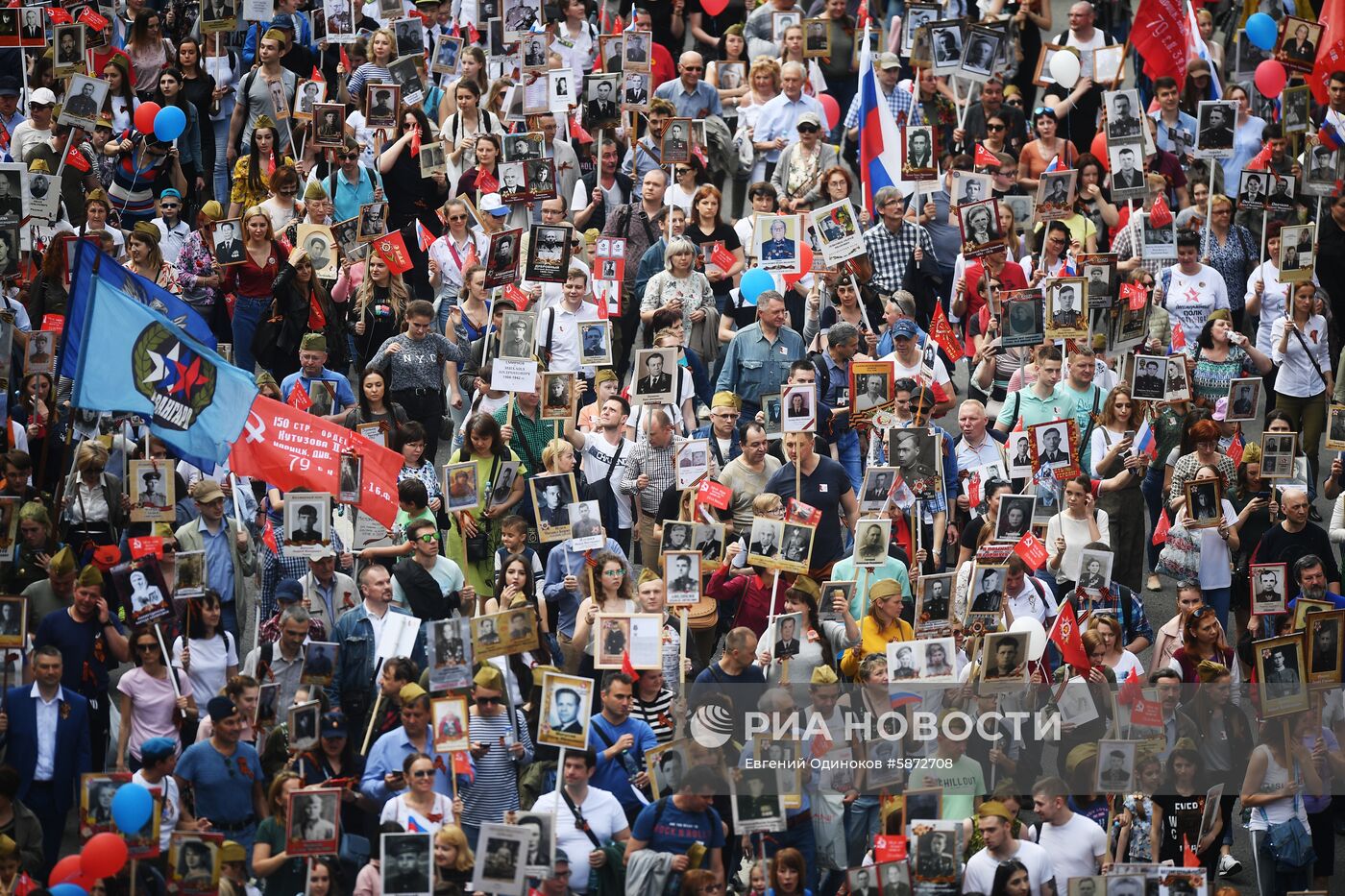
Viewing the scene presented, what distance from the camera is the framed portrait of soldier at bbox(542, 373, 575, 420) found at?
18516 mm

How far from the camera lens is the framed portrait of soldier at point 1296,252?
A: 817 inches

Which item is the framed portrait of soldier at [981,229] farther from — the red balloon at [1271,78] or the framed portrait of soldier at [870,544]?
the red balloon at [1271,78]

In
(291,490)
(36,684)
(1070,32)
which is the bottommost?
(36,684)

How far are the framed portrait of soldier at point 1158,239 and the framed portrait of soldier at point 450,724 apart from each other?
906cm

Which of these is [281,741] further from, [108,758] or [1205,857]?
[1205,857]

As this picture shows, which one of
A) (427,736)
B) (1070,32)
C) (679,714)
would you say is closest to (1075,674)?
(679,714)

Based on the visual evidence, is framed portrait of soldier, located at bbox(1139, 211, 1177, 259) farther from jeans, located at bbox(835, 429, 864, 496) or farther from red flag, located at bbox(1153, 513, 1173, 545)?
jeans, located at bbox(835, 429, 864, 496)

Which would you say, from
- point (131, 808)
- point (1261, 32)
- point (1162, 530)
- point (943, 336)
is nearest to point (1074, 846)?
point (1162, 530)

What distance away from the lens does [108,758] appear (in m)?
16.7

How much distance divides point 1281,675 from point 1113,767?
4.92 ft

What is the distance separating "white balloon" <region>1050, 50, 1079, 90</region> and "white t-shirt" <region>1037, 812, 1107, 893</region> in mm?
11931

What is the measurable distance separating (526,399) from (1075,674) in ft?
15.8

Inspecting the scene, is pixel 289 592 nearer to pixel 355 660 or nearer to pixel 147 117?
pixel 355 660

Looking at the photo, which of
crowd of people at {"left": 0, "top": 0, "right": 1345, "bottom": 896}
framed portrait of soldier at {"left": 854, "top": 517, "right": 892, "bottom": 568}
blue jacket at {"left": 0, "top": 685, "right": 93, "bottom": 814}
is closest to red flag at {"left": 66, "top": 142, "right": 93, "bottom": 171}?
crowd of people at {"left": 0, "top": 0, "right": 1345, "bottom": 896}
